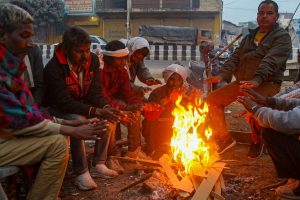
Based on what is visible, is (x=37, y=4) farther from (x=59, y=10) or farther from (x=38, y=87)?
(x=38, y=87)

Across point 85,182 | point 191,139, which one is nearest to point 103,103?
point 85,182

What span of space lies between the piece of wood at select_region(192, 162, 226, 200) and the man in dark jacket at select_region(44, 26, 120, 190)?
50.8 inches

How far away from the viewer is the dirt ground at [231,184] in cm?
419

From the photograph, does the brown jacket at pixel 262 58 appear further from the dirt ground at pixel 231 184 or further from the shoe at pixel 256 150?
the dirt ground at pixel 231 184

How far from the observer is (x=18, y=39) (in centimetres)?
326

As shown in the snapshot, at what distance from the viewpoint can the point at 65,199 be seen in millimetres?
4102

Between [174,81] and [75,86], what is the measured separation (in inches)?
74.8

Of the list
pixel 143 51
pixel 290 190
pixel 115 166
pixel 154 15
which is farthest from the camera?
pixel 154 15

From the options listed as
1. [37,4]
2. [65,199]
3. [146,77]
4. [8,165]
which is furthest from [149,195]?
[37,4]

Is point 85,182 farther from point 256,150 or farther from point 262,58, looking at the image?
point 262,58

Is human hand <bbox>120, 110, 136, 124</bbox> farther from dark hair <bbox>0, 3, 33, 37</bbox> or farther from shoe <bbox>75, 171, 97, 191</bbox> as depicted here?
dark hair <bbox>0, 3, 33, 37</bbox>

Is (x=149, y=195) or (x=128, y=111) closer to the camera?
(x=149, y=195)

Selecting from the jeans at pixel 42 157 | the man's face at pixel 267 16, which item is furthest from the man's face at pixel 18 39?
the man's face at pixel 267 16

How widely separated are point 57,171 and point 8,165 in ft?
1.43
